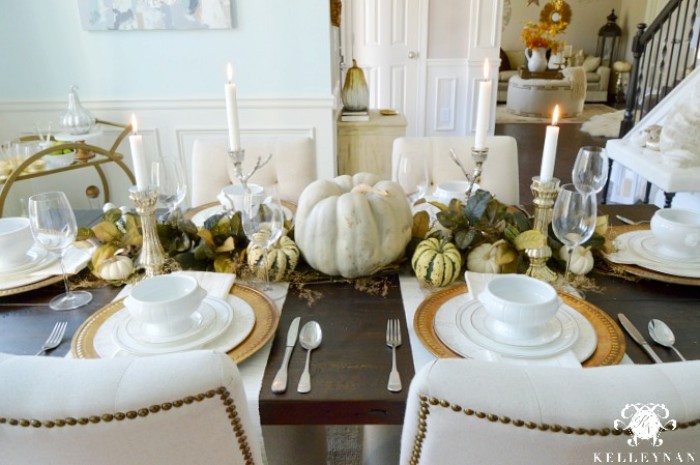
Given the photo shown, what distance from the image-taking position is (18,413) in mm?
539

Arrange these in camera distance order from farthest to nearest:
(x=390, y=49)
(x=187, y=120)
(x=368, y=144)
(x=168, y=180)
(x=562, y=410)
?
(x=390, y=49), (x=368, y=144), (x=187, y=120), (x=168, y=180), (x=562, y=410)

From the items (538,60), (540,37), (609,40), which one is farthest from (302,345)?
(609,40)

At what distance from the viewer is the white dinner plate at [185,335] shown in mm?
887

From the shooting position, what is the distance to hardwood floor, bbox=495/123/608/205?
4.69 metres

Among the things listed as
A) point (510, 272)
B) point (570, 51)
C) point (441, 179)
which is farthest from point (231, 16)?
point (570, 51)

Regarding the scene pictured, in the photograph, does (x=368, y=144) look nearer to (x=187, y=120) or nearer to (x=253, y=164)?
(x=187, y=120)

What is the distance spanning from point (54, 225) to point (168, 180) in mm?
286

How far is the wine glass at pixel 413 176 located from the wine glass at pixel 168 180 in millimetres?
551

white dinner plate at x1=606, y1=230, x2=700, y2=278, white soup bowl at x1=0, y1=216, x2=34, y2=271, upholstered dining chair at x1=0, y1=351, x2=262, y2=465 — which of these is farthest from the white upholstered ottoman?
upholstered dining chair at x1=0, y1=351, x2=262, y2=465

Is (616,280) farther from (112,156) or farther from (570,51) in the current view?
(570,51)

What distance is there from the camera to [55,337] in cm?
96

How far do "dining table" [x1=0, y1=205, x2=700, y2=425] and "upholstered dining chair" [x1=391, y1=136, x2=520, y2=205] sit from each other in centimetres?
73

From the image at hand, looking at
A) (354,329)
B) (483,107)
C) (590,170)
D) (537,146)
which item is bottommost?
(537,146)

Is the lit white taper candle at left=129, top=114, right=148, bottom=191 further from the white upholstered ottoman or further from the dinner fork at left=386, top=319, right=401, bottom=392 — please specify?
the white upholstered ottoman
